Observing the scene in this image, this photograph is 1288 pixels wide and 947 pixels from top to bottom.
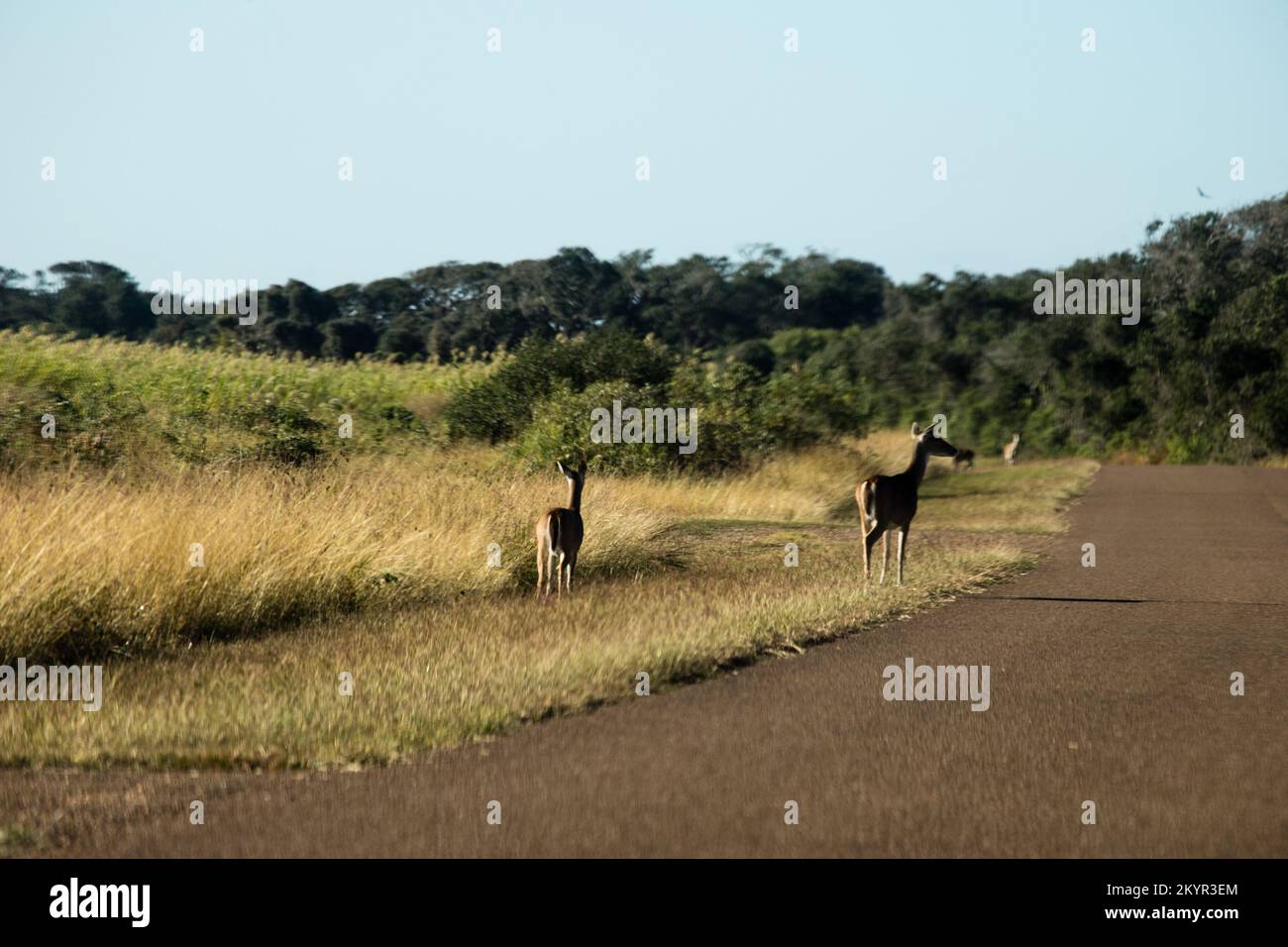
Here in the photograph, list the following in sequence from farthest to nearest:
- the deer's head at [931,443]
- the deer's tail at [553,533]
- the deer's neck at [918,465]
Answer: the deer's head at [931,443] → the deer's neck at [918,465] → the deer's tail at [553,533]

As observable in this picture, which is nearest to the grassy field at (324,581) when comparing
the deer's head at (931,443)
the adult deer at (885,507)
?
the adult deer at (885,507)

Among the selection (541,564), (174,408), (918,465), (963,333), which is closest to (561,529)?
(541,564)

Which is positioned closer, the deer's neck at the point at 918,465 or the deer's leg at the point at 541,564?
the deer's leg at the point at 541,564

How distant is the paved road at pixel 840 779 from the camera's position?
5.57 metres

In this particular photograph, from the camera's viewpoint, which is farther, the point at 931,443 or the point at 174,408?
the point at 174,408

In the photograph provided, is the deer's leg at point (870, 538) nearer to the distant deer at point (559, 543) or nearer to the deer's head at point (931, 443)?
the deer's head at point (931, 443)

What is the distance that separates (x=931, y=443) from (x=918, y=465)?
67 centimetres

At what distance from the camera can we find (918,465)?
568 inches

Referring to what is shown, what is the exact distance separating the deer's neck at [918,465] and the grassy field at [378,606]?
3.33 ft

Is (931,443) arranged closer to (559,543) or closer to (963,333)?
(559,543)

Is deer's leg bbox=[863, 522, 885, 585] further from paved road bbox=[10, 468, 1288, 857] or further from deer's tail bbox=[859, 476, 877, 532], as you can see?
paved road bbox=[10, 468, 1288, 857]
